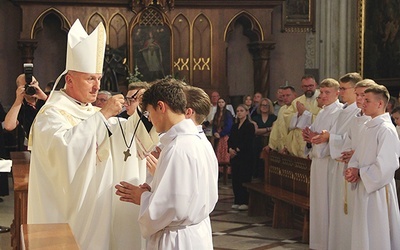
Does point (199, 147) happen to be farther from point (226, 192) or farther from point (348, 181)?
point (226, 192)

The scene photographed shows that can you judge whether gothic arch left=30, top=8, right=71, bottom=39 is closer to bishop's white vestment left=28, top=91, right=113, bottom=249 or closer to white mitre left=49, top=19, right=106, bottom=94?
white mitre left=49, top=19, right=106, bottom=94

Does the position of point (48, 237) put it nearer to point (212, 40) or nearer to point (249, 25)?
point (212, 40)

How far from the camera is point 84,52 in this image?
191 inches

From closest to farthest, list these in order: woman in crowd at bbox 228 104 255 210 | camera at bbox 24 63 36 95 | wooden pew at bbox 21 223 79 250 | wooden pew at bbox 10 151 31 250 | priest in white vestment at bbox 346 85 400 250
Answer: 1. wooden pew at bbox 21 223 79 250
2. camera at bbox 24 63 36 95
3. wooden pew at bbox 10 151 31 250
4. priest in white vestment at bbox 346 85 400 250
5. woman in crowd at bbox 228 104 255 210

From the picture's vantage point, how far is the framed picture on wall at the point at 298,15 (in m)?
17.1

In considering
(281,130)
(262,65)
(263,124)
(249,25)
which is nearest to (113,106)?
(281,130)

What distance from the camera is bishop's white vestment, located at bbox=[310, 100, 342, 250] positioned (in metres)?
8.10

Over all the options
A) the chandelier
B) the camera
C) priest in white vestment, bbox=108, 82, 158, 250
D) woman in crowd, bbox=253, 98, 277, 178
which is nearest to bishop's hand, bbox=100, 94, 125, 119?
priest in white vestment, bbox=108, 82, 158, 250

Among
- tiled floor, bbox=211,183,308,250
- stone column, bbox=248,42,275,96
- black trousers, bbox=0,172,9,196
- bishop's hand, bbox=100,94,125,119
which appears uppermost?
stone column, bbox=248,42,275,96

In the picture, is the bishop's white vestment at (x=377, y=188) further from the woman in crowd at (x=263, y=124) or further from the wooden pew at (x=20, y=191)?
the woman in crowd at (x=263, y=124)

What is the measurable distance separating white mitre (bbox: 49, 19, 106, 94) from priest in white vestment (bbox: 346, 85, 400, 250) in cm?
280

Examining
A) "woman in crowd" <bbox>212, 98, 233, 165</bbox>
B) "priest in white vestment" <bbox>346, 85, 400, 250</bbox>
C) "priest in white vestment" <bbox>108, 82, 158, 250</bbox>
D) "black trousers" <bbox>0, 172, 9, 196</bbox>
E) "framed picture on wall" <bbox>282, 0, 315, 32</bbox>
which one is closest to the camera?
"priest in white vestment" <bbox>108, 82, 158, 250</bbox>

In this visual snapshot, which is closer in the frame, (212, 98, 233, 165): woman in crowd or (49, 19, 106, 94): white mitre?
(49, 19, 106, 94): white mitre

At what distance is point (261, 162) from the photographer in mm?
13539
